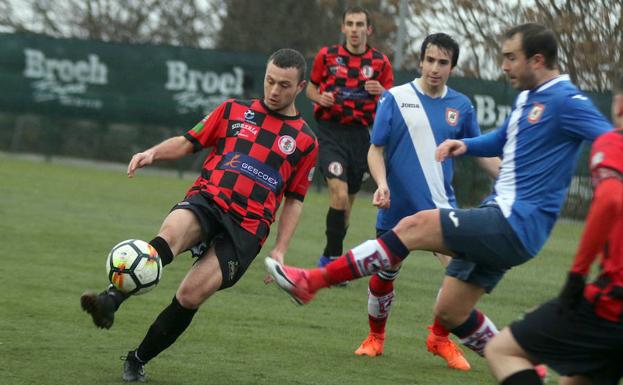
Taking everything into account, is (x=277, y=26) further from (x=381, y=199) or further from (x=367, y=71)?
(x=381, y=199)

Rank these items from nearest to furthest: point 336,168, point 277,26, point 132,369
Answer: point 132,369, point 336,168, point 277,26

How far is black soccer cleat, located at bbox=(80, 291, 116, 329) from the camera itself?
5543 mm

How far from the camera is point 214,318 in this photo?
8359mm

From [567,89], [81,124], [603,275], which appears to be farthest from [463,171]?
[603,275]

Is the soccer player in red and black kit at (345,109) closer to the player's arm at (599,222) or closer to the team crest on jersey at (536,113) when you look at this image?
the team crest on jersey at (536,113)

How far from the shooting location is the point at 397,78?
1936cm

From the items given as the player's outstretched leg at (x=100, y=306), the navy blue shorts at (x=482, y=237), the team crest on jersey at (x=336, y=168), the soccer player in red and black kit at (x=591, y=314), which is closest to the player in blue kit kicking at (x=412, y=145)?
the navy blue shorts at (x=482, y=237)

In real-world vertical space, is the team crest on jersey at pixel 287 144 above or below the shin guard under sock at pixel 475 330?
above

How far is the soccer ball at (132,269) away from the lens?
573 centimetres

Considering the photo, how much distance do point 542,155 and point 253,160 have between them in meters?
1.64

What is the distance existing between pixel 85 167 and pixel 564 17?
29.3ft

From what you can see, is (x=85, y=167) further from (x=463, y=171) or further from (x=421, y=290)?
(x=421, y=290)

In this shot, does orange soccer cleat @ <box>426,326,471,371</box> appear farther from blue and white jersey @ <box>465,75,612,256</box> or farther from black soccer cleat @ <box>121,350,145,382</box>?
black soccer cleat @ <box>121,350,145,382</box>

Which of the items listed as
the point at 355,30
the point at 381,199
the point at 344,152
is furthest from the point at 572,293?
the point at 355,30
